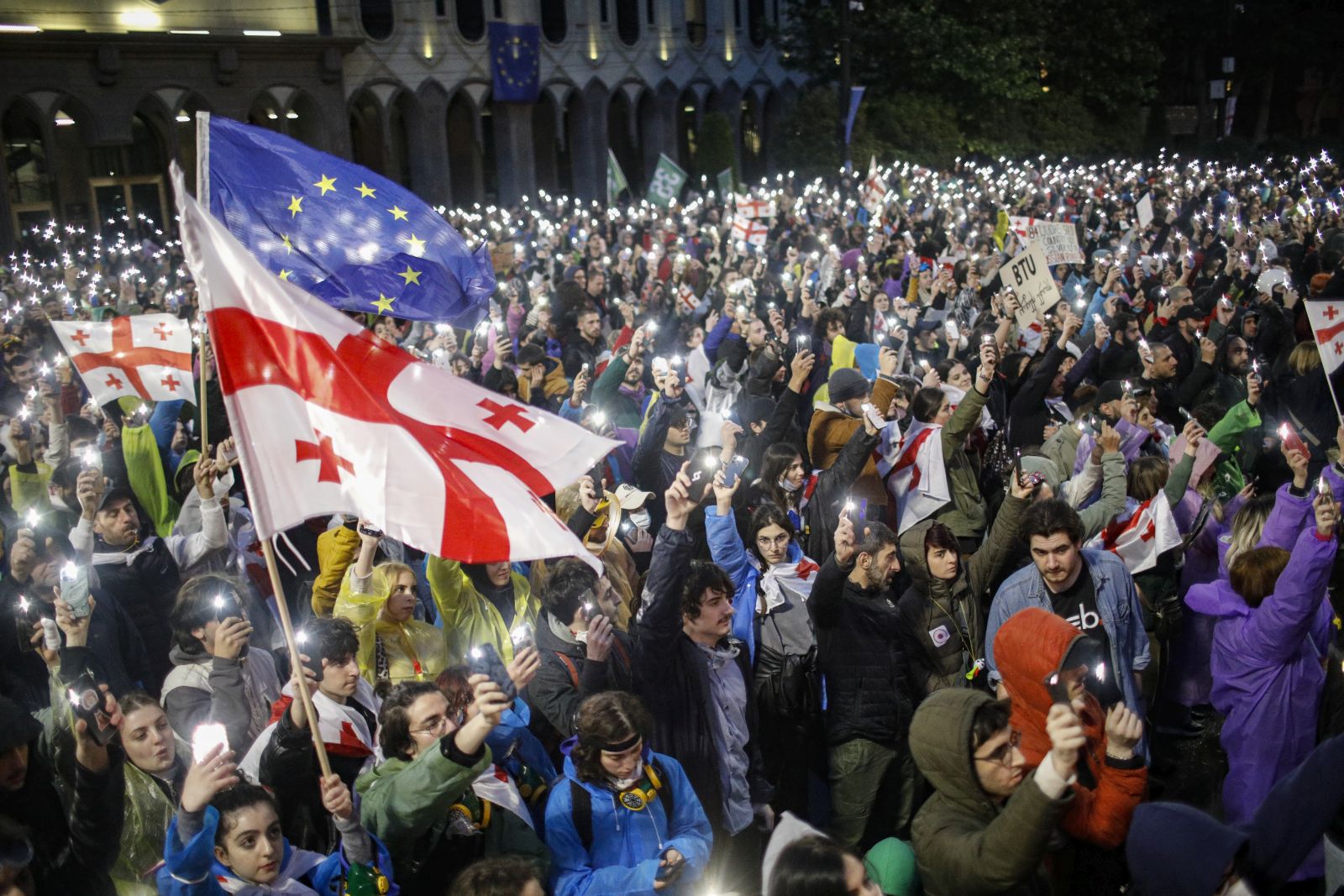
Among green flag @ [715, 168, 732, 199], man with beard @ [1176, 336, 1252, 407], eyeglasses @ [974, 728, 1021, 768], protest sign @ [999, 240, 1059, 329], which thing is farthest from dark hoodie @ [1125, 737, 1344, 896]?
green flag @ [715, 168, 732, 199]

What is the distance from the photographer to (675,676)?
4336mm

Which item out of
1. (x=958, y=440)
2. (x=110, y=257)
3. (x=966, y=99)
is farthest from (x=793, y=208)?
(x=958, y=440)

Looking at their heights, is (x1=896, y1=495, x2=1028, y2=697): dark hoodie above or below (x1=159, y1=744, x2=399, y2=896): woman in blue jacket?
below

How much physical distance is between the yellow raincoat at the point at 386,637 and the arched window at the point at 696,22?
138 feet

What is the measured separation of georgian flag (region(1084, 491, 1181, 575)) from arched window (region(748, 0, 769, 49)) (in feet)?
140

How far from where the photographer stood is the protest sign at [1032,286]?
1019 cm

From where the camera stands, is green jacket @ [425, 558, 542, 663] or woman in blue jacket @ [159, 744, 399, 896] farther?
green jacket @ [425, 558, 542, 663]

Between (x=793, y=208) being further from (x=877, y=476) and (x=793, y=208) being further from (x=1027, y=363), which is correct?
(x=877, y=476)

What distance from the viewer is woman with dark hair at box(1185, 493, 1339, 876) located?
185 inches

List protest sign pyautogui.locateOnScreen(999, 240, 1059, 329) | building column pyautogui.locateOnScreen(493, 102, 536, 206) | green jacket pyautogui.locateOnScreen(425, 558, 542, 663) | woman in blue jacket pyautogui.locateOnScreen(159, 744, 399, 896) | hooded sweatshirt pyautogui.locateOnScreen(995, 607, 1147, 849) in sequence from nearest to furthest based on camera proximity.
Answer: woman in blue jacket pyautogui.locateOnScreen(159, 744, 399, 896) < hooded sweatshirt pyautogui.locateOnScreen(995, 607, 1147, 849) < green jacket pyautogui.locateOnScreen(425, 558, 542, 663) < protest sign pyautogui.locateOnScreen(999, 240, 1059, 329) < building column pyautogui.locateOnScreen(493, 102, 536, 206)

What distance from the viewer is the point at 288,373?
12.7 ft

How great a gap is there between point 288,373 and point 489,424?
0.66m

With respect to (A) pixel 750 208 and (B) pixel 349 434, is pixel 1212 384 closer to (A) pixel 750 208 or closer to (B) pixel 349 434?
(B) pixel 349 434

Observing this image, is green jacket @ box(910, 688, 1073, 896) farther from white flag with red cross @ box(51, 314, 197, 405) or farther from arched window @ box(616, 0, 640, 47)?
arched window @ box(616, 0, 640, 47)
